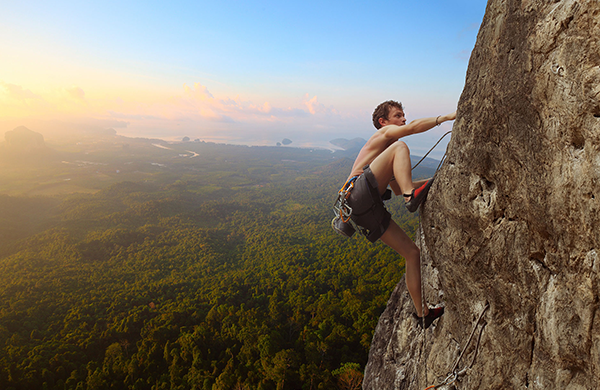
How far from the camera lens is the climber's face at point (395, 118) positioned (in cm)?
420

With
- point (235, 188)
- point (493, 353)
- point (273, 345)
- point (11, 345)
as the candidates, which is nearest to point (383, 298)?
point (273, 345)

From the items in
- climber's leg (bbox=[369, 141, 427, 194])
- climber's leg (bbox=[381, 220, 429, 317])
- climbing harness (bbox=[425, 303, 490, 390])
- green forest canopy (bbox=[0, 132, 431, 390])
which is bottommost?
green forest canopy (bbox=[0, 132, 431, 390])

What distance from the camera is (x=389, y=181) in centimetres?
409

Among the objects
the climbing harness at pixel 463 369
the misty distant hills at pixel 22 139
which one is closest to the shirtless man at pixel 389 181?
the climbing harness at pixel 463 369

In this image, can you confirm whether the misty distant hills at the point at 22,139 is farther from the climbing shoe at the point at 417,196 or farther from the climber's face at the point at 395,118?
the climbing shoe at the point at 417,196

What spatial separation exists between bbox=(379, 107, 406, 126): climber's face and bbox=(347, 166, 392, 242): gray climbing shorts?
2.89 ft

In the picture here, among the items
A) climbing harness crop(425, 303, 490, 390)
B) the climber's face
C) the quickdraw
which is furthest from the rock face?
the quickdraw

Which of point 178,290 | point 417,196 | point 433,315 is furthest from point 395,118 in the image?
point 178,290

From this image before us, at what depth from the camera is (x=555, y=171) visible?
250 centimetres

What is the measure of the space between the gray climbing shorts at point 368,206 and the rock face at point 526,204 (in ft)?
2.30

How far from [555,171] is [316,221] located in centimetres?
8009

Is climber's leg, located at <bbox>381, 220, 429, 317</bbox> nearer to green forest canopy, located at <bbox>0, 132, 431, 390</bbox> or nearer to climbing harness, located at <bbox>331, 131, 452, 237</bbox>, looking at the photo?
climbing harness, located at <bbox>331, 131, 452, 237</bbox>

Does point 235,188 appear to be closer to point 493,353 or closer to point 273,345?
point 273,345

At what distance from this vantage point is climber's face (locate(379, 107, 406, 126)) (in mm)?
4195
